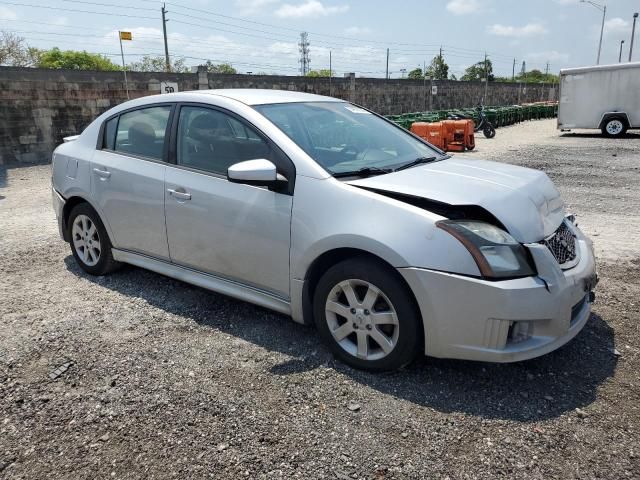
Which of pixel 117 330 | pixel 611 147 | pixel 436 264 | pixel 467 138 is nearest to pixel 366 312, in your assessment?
pixel 436 264

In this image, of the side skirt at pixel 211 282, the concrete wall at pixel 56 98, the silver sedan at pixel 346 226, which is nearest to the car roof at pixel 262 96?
the silver sedan at pixel 346 226

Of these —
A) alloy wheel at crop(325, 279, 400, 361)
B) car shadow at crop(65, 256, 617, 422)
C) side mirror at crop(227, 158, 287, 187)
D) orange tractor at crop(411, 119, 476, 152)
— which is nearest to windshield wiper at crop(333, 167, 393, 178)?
side mirror at crop(227, 158, 287, 187)

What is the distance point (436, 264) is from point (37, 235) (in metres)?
5.51

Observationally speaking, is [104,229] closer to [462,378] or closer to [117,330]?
[117,330]

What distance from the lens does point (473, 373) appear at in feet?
10.1

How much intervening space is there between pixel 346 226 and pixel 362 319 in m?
0.55

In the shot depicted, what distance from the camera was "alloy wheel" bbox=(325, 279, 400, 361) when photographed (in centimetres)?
294

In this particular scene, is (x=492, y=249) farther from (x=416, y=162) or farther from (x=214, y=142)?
(x=214, y=142)

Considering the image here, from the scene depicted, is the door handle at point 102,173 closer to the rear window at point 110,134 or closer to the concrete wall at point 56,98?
the rear window at point 110,134

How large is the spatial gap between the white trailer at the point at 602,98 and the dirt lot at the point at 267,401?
19.2 m

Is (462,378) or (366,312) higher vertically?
(366,312)

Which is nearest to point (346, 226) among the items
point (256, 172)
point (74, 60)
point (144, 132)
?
point (256, 172)

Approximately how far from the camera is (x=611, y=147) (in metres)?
16.7

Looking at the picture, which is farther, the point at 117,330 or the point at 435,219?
the point at 117,330
